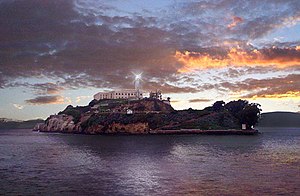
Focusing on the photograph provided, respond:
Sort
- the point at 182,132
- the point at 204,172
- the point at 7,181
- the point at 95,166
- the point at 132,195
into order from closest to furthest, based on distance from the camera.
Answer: the point at 132,195 → the point at 7,181 → the point at 204,172 → the point at 95,166 → the point at 182,132

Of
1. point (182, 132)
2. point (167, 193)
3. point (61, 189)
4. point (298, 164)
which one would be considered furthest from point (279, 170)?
point (182, 132)

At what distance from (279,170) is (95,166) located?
28164mm

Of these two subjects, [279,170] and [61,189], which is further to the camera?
[279,170]

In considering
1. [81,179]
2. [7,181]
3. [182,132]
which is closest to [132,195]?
[81,179]

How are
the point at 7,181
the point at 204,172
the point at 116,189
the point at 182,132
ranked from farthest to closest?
the point at 182,132 → the point at 204,172 → the point at 7,181 → the point at 116,189

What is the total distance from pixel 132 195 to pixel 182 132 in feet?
535

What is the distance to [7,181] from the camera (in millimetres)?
42406

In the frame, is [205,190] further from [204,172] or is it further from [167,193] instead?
[204,172]

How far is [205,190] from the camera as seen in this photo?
117 ft

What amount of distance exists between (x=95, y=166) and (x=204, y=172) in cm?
1842

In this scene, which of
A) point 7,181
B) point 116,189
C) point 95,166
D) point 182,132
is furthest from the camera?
point 182,132

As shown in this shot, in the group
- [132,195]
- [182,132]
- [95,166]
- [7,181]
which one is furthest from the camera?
[182,132]

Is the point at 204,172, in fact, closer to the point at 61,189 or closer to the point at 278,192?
the point at 278,192

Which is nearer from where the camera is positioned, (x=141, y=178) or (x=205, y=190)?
(x=205, y=190)
